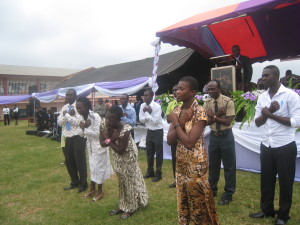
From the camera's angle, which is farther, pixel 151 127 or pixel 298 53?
pixel 298 53

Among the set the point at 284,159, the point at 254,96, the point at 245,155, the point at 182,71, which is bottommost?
the point at 245,155

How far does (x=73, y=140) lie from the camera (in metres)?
4.76

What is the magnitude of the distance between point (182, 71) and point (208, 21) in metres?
5.57

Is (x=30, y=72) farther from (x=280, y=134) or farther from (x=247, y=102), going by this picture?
(x=280, y=134)

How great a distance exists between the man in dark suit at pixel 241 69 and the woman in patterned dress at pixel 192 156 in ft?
13.9

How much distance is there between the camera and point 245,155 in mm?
5809

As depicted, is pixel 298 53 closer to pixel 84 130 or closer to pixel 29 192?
pixel 84 130

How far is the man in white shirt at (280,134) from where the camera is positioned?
9.75 feet

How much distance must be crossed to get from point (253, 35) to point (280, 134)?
294 inches

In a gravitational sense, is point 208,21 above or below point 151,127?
above

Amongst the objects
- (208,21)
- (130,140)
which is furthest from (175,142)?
(208,21)

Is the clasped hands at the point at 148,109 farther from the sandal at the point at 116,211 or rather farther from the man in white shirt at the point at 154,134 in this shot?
the sandal at the point at 116,211

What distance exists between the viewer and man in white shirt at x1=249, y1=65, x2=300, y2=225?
2971 mm

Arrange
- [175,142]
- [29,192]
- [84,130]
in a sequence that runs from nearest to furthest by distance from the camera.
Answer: [175,142] < [84,130] < [29,192]
